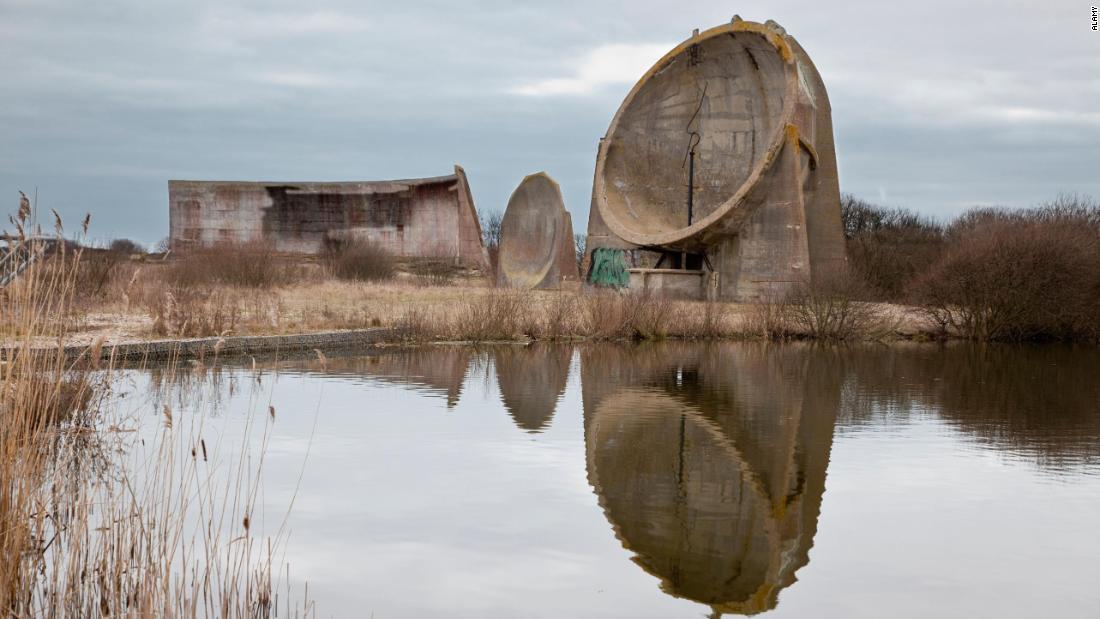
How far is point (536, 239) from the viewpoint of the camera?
111ft

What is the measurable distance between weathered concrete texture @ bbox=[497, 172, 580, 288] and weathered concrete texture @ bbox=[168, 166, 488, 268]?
537cm

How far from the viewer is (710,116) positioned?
29.8m

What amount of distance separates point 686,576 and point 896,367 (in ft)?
38.8

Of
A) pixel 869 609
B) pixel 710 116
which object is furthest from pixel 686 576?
pixel 710 116

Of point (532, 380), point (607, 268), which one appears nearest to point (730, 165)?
point (607, 268)

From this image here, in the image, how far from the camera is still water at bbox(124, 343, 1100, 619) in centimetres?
582

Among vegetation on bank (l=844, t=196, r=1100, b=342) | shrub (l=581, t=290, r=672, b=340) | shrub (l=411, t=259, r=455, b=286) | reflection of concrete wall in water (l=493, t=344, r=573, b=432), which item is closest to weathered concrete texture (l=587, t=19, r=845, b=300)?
vegetation on bank (l=844, t=196, r=1100, b=342)

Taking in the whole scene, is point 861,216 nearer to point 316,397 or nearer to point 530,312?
point 530,312

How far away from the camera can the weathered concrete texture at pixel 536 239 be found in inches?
1280

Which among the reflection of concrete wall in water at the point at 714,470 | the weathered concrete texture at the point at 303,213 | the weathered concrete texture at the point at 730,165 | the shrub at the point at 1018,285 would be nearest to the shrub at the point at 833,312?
the shrub at the point at 1018,285

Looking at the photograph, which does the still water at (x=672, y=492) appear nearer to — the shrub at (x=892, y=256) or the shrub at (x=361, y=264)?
the shrub at (x=892, y=256)

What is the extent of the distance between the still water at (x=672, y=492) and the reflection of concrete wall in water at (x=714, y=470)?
24 mm

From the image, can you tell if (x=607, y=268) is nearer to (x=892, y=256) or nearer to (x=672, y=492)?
(x=892, y=256)

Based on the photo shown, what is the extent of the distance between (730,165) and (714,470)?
21788 mm
